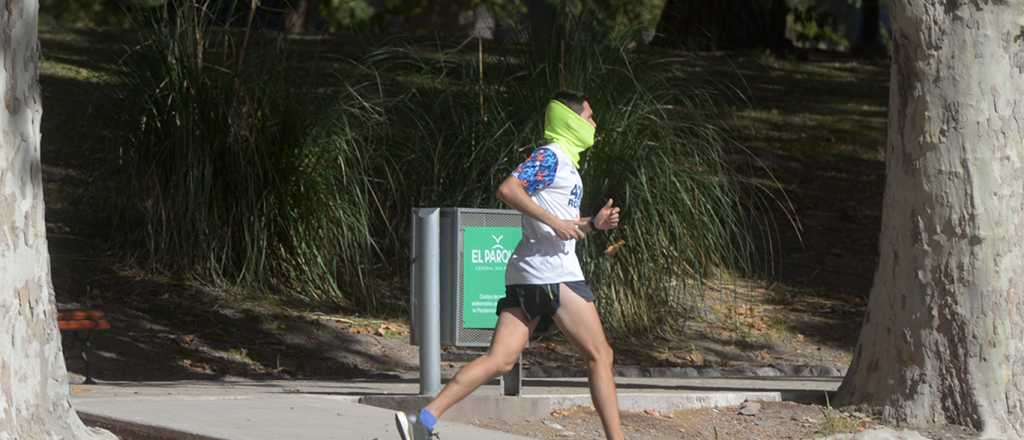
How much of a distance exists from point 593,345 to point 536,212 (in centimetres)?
63

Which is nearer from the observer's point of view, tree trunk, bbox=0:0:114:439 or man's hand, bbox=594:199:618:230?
tree trunk, bbox=0:0:114:439

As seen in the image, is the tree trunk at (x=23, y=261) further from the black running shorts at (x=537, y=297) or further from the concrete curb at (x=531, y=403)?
the concrete curb at (x=531, y=403)

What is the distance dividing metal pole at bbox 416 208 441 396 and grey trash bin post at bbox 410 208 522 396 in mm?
18

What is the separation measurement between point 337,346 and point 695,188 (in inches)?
120

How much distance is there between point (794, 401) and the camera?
31.9ft

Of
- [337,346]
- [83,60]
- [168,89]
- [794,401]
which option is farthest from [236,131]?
[83,60]

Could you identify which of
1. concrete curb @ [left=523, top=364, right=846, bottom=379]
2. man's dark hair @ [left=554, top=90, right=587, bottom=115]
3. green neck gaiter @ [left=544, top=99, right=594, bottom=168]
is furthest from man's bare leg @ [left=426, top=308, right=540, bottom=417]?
concrete curb @ [left=523, top=364, right=846, bottom=379]

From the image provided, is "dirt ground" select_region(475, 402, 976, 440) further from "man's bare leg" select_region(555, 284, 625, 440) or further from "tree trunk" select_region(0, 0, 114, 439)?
"tree trunk" select_region(0, 0, 114, 439)

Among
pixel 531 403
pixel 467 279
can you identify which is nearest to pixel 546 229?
pixel 467 279

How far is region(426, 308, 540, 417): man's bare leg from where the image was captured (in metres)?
7.35

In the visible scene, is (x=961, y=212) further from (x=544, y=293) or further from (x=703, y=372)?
(x=703, y=372)

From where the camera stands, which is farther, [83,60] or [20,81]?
[83,60]

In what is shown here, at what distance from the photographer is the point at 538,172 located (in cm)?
744

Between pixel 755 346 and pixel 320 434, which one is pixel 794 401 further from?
pixel 755 346
